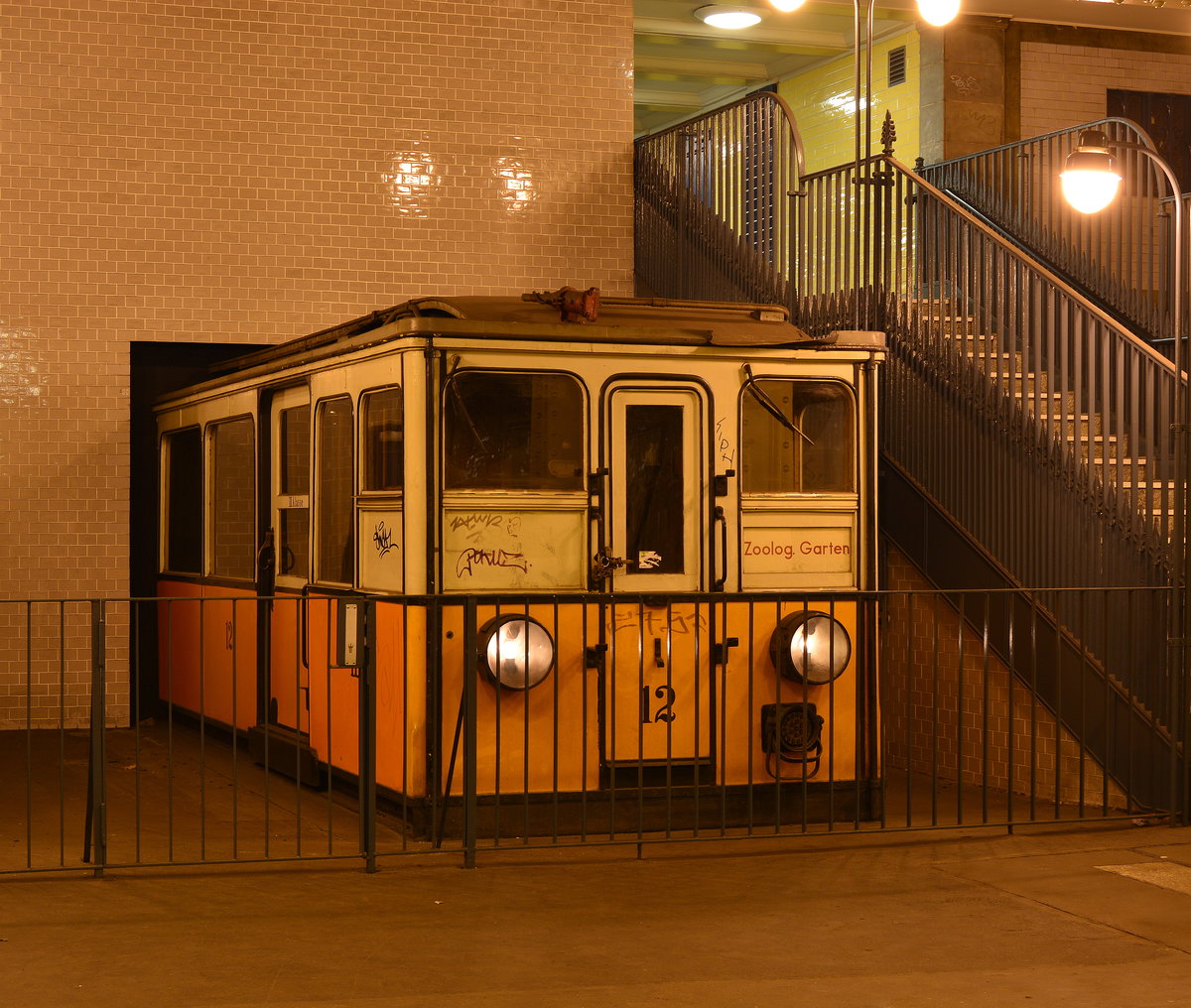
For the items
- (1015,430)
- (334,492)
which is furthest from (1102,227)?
(334,492)

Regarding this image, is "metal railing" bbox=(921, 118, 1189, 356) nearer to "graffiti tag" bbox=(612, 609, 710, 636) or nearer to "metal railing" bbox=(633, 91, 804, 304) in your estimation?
"metal railing" bbox=(633, 91, 804, 304)

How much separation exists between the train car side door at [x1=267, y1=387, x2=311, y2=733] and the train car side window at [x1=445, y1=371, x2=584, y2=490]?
1.87m

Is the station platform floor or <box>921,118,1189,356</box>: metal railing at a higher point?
<box>921,118,1189,356</box>: metal railing

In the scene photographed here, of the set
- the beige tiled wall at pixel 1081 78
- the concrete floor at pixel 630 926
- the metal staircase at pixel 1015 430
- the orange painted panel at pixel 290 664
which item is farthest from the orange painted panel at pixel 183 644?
the beige tiled wall at pixel 1081 78

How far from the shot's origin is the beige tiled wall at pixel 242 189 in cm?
1259

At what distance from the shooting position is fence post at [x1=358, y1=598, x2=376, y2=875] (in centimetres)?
741

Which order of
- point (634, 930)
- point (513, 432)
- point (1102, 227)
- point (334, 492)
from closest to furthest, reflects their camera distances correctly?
point (634, 930), point (513, 432), point (334, 492), point (1102, 227)

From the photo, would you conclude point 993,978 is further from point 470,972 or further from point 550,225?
A: point 550,225

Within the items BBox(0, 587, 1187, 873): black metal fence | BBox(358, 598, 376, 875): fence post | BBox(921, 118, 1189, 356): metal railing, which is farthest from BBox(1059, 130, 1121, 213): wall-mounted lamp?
BBox(358, 598, 376, 875): fence post

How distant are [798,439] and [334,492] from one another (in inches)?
106

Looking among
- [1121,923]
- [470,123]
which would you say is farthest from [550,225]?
[1121,923]

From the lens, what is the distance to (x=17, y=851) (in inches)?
316

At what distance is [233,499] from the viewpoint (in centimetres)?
1139

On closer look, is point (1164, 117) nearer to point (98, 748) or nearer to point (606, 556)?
point (606, 556)
